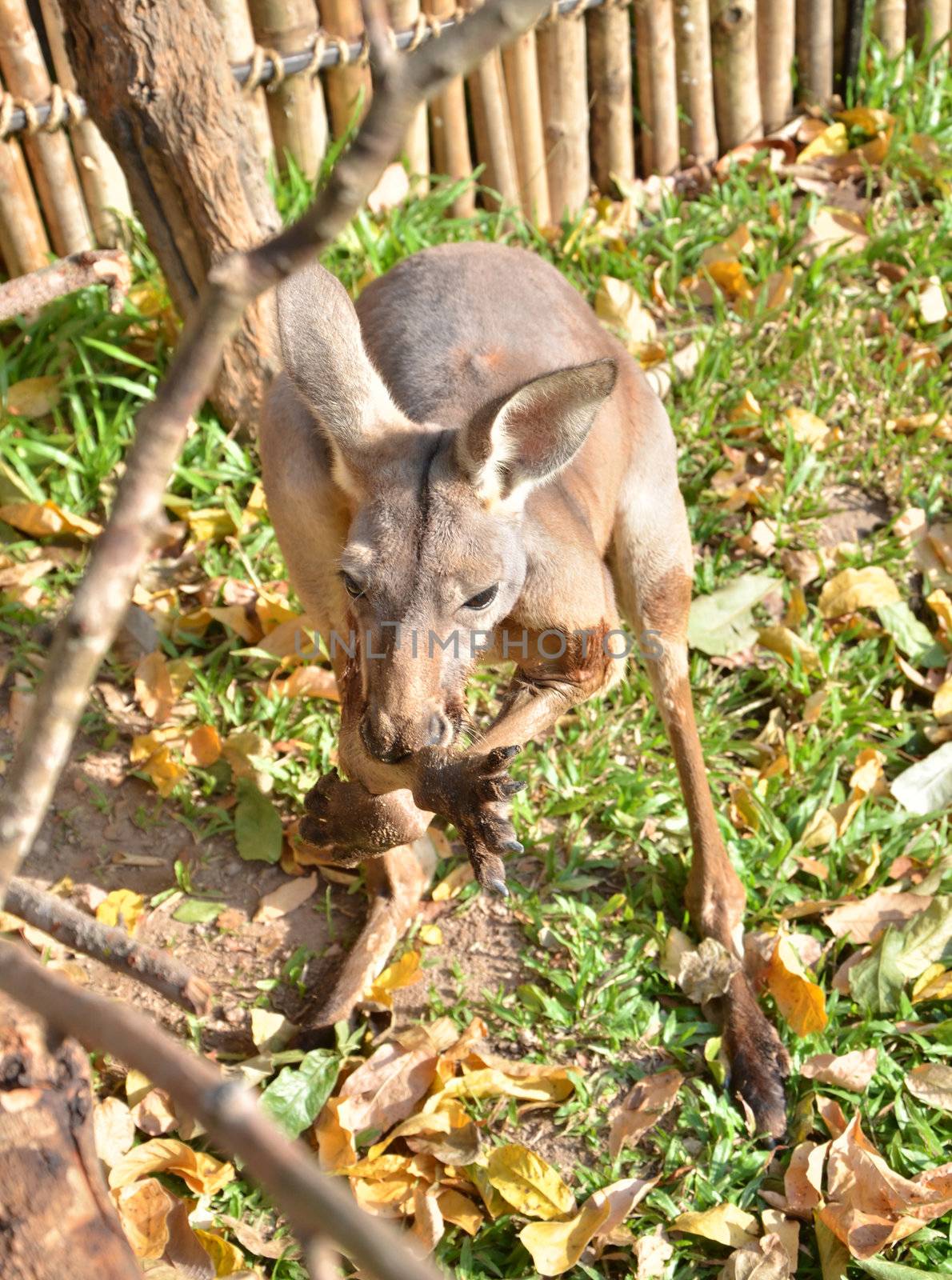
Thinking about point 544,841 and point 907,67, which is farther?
point 907,67

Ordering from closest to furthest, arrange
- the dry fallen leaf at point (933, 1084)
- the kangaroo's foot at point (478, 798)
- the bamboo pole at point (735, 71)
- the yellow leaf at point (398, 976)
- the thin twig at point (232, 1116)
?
the thin twig at point (232, 1116), the kangaroo's foot at point (478, 798), the dry fallen leaf at point (933, 1084), the yellow leaf at point (398, 976), the bamboo pole at point (735, 71)

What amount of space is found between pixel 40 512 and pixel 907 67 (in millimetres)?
3820

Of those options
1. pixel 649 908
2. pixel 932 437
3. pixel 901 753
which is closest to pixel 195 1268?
pixel 649 908

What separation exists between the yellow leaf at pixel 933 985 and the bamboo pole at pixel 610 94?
337 centimetres

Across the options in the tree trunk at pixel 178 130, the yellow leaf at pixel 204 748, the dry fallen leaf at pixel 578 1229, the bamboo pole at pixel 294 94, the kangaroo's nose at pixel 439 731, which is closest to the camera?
the kangaroo's nose at pixel 439 731

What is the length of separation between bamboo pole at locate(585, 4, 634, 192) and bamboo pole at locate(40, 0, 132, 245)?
1830 mm

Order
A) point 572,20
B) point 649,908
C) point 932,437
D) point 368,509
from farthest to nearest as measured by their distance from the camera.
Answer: point 572,20
point 932,437
point 649,908
point 368,509

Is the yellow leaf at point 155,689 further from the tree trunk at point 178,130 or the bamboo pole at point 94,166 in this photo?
the bamboo pole at point 94,166

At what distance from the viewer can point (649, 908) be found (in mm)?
3504

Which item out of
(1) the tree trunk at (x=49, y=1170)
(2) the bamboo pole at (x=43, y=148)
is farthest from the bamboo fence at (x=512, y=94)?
(1) the tree trunk at (x=49, y=1170)

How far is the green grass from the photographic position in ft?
9.96

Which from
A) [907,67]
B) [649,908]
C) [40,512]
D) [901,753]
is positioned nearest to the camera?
[649,908]

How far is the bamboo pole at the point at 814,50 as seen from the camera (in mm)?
5336

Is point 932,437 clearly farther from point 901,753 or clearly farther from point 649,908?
point 649,908
